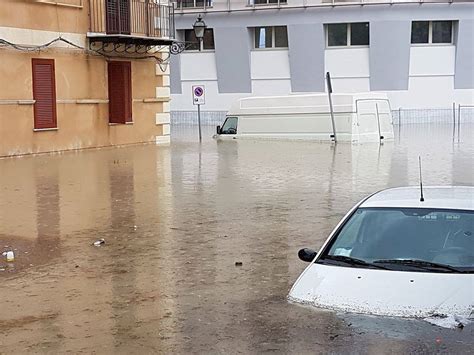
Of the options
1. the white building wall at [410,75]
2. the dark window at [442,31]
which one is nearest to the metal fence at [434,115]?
the white building wall at [410,75]

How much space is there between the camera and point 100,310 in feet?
23.4

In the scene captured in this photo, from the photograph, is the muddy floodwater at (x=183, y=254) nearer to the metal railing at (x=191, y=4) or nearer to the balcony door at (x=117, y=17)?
the balcony door at (x=117, y=17)

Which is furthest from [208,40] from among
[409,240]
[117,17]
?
[409,240]

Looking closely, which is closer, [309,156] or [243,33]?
[309,156]

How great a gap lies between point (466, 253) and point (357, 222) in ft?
3.21

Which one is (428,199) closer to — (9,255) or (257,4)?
(9,255)

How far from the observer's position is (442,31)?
4466 centimetres

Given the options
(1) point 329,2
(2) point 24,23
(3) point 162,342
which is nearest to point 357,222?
(3) point 162,342

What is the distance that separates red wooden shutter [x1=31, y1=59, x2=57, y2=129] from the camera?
79.2 feet

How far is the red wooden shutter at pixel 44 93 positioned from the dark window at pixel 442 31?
2662 cm

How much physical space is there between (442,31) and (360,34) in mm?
4750

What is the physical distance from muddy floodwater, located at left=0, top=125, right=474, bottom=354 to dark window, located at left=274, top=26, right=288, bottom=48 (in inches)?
960

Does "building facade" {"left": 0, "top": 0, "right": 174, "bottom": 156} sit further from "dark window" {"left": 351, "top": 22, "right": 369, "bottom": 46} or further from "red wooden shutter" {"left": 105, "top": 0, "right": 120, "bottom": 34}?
"dark window" {"left": 351, "top": 22, "right": 369, "bottom": 46}

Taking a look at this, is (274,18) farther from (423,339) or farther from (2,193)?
(423,339)
